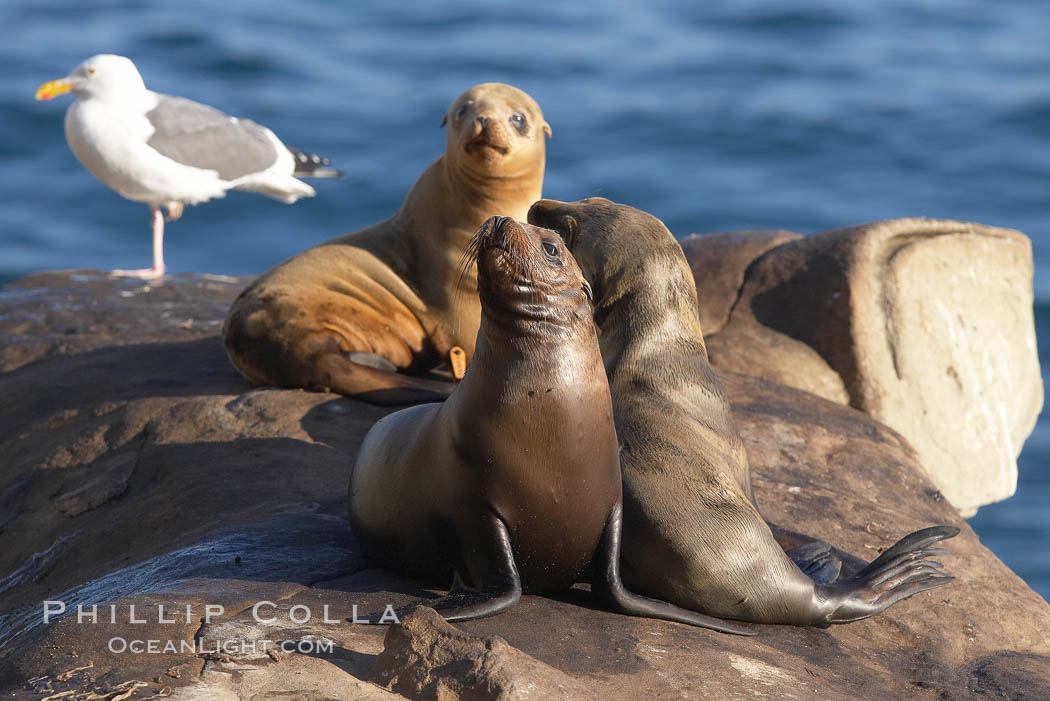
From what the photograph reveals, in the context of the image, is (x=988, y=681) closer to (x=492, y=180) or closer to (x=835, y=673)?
(x=835, y=673)

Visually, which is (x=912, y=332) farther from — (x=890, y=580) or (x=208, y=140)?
(x=208, y=140)

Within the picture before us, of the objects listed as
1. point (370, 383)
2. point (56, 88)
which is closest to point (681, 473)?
point (370, 383)

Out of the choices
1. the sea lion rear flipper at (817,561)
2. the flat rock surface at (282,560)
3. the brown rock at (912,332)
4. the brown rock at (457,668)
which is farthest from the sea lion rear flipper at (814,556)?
the brown rock at (912,332)

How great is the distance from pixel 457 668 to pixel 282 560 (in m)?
1.16

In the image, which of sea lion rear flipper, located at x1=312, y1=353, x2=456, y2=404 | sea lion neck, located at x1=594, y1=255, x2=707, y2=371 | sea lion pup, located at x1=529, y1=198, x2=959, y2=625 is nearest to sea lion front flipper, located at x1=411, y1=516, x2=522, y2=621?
sea lion pup, located at x1=529, y1=198, x2=959, y2=625

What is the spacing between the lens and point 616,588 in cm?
383

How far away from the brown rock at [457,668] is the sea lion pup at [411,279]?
295 cm

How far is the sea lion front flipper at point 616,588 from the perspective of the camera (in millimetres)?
3830

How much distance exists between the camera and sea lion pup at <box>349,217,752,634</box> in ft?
12.2

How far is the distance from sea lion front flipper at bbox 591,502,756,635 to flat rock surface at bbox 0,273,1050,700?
0.04 metres

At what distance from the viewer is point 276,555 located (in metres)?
4.13

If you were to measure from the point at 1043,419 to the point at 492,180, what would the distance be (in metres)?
9.28

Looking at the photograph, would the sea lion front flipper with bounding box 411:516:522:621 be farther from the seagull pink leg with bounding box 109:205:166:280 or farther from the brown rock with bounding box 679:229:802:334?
the seagull pink leg with bounding box 109:205:166:280

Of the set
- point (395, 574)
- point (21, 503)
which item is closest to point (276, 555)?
point (395, 574)
